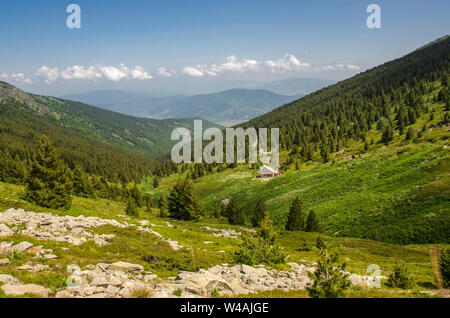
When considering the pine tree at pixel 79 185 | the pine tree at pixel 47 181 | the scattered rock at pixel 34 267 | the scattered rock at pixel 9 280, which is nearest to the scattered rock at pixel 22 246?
the scattered rock at pixel 34 267

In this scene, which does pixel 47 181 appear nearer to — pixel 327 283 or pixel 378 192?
pixel 327 283

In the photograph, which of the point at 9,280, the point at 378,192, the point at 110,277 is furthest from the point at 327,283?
the point at 378,192

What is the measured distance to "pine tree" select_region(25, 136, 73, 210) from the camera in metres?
30.1

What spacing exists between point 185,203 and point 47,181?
88.5 feet

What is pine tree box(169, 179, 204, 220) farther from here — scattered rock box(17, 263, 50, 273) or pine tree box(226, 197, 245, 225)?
scattered rock box(17, 263, 50, 273)

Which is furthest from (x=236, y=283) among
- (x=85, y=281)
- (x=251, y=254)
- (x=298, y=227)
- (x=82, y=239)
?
(x=298, y=227)

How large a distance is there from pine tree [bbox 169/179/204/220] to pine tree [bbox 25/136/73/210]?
79.8 ft

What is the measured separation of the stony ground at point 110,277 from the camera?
1061cm

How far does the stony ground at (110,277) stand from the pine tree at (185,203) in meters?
31.0

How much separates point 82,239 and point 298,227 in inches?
1586

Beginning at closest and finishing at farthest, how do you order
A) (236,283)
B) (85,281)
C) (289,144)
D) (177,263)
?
(85,281)
(236,283)
(177,263)
(289,144)

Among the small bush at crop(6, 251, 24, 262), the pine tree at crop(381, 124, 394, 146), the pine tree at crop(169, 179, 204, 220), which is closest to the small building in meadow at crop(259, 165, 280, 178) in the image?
the pine tree at crop(381, 124, 394, 146)
